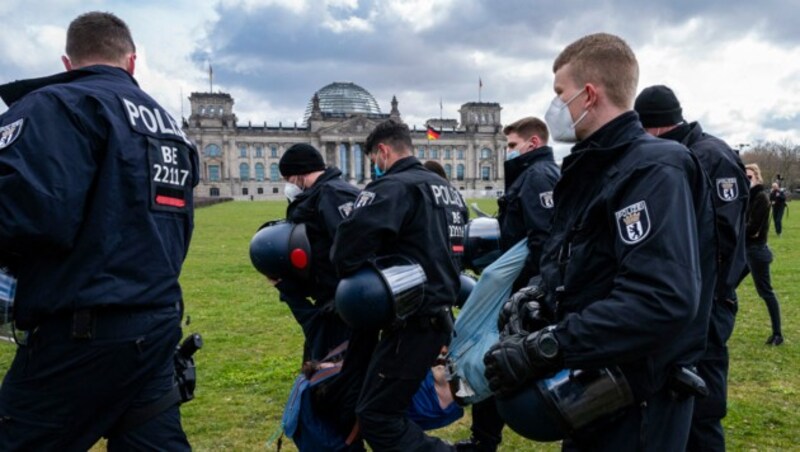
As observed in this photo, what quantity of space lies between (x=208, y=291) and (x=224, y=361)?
5607mm

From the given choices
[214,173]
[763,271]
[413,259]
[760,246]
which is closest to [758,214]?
[760,246]

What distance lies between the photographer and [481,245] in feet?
19.1

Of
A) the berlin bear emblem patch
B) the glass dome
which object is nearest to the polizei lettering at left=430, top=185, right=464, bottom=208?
the berlin bear emblem patch

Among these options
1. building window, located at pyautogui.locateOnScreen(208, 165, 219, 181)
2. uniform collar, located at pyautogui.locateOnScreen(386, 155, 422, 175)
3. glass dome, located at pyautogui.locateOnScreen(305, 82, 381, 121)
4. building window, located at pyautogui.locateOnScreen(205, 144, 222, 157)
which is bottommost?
uniform collar, located at pyautogui.locateOnScreen(386, 155, 422, 175)

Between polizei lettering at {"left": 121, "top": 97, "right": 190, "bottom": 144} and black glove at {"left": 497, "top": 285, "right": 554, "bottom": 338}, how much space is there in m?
1.94

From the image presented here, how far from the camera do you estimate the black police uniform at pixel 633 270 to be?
7.23 feet

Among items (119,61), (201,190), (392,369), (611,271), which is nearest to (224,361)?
(392,369)

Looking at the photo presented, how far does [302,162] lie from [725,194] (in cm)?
335

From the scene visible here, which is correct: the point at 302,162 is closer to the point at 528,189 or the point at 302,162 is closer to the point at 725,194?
the point at 528,189

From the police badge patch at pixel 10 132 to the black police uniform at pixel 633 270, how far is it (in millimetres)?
2352

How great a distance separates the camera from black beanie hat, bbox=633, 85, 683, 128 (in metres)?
4.21

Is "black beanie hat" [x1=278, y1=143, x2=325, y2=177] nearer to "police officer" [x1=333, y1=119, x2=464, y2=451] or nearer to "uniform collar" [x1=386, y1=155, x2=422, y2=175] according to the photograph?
"uniform collar" [x1=386, y1=155, x2=422, y2=175]

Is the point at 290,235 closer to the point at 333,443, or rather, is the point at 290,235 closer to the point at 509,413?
the point at 333,443

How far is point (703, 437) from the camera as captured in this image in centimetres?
382
